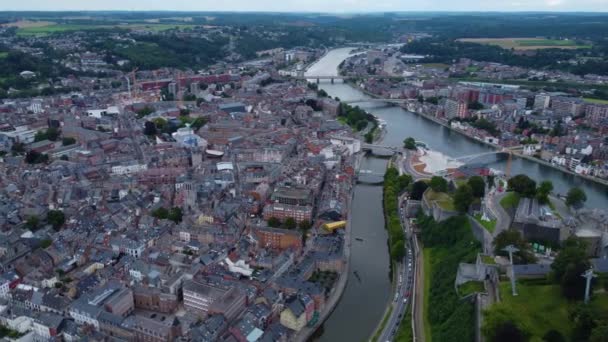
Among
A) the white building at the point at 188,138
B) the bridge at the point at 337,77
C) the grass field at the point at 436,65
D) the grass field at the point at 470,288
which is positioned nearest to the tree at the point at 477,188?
the grass field at the point at 470,288

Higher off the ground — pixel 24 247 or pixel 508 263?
pixel 508 263

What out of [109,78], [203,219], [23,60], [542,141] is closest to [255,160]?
[203,219]

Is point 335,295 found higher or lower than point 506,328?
lower

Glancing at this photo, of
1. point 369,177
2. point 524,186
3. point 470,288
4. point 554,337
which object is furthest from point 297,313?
point 369,177

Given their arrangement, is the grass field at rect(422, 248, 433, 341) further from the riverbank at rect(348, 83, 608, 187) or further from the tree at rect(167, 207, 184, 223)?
the riverbank at rect(348, 83, 608, 187)

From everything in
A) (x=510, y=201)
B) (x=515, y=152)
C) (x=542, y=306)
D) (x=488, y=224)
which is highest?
(x=510, y=201)

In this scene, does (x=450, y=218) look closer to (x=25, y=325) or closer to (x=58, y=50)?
(x=25, y=325)

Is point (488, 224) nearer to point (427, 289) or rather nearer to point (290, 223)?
point (427, 289)
